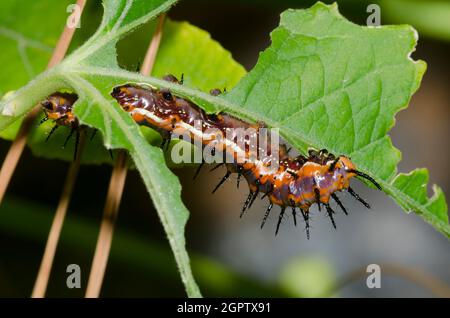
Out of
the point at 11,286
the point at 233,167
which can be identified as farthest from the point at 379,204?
the point at 233,167

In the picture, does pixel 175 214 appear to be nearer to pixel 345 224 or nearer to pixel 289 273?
pixel 289 273

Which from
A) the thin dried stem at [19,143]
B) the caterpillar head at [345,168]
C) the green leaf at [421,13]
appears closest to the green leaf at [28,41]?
the thin dried stem at [19,143]

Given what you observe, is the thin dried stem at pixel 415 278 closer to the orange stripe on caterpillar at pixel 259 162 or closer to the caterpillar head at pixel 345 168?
the orange stripe on caterpillar at pixel 259 162

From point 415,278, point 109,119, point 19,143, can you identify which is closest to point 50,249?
point 19,143

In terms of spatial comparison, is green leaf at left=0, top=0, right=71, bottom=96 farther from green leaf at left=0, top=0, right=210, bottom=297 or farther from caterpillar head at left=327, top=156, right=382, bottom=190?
caterpillar head at left=327, top=156, right=382, bottom=190

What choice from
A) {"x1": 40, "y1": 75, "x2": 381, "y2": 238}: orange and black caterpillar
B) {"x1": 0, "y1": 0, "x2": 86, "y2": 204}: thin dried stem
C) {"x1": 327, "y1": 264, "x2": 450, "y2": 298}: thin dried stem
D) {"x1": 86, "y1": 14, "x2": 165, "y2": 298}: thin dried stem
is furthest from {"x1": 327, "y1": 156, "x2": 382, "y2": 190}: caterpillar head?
{"x1": 327, "y1": 264, "x2": 450, "y2": 298}: thin dried stem

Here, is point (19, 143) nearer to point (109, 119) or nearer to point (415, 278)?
point (109, 119)
